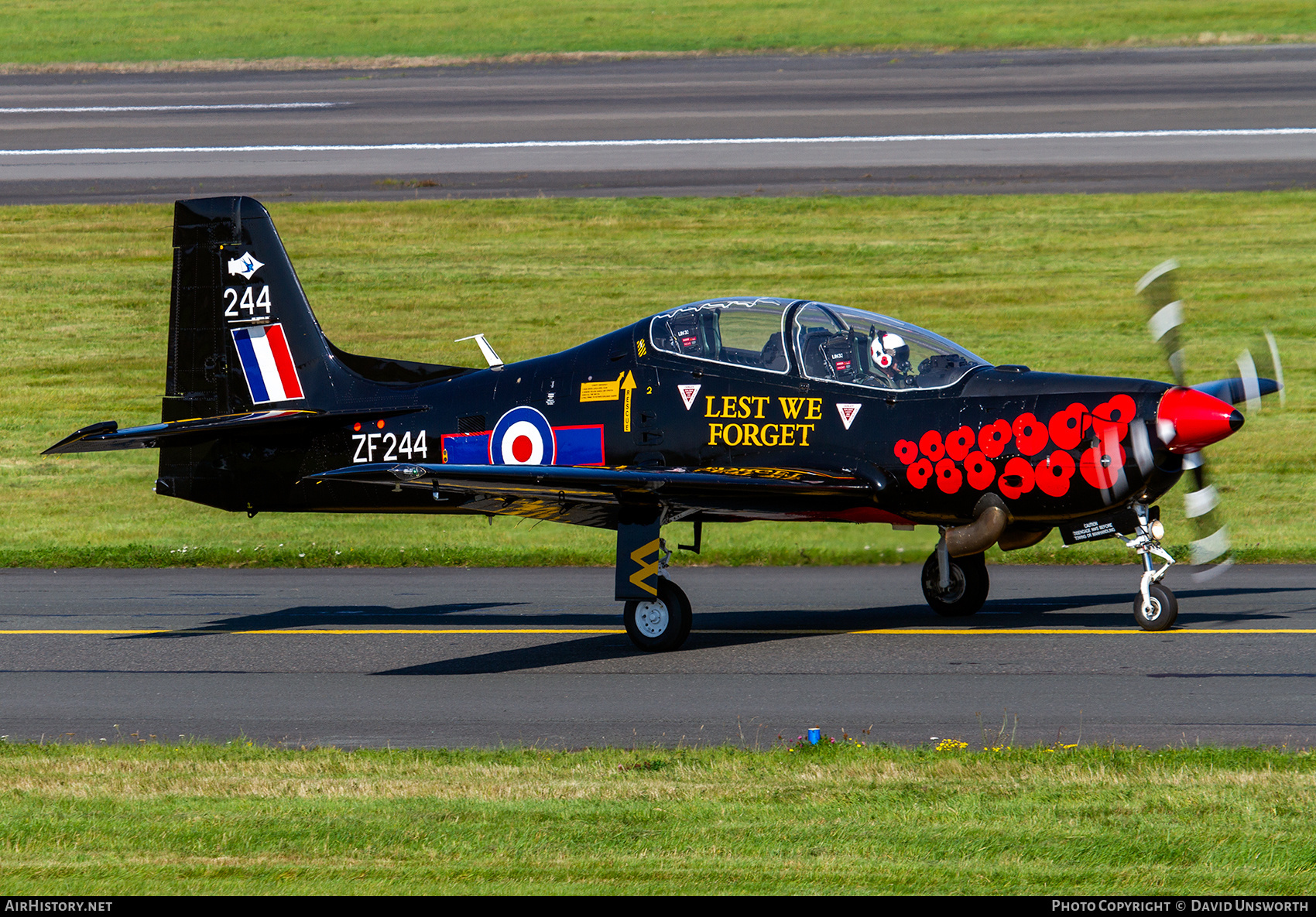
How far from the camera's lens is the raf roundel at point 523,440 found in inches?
525

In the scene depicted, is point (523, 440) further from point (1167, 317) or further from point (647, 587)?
point (1167, 317)

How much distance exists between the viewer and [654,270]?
27828 millimetres

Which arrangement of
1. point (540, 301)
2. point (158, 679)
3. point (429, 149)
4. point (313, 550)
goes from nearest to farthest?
point (158, 679) < point (313, 550) < point (540, 301) < point (429, 149)

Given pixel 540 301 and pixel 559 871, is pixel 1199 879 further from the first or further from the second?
pixel 540 301

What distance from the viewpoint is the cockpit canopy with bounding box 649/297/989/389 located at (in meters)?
12.4

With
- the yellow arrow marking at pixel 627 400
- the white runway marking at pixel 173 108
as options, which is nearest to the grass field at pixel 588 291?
the yellow arrow marking at pixel 627 400

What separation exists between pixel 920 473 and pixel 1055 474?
3.54 ft

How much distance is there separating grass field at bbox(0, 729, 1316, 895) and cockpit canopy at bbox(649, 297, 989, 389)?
4.23 m

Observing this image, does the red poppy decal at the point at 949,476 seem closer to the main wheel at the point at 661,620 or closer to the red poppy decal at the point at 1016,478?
the red poppy decal at the point at 1016,478

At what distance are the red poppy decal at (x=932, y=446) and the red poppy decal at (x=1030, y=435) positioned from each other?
609 millimetres

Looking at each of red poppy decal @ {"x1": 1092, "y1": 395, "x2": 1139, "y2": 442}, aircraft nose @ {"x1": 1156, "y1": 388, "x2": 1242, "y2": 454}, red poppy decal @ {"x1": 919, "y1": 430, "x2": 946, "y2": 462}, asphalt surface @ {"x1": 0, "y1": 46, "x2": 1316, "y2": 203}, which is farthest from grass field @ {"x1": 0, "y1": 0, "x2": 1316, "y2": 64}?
aircraft nose @ {"x1": 1156, "y1": 388, "x2": 1242, "y2": 454}

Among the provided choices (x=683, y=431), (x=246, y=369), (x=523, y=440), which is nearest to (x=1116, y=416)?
(x=683, y=431)
